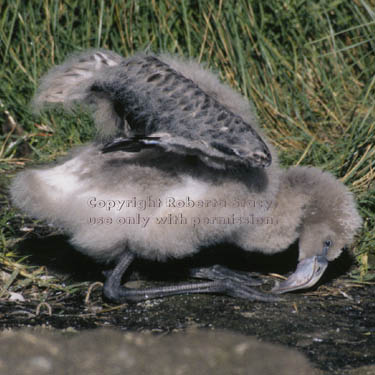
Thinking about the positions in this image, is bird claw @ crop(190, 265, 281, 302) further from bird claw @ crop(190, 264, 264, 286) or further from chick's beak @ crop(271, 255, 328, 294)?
chick's beak @ crop(271, 255, 328, 294)

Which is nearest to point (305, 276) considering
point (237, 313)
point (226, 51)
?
point (237, 313)

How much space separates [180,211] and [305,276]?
2.97 feet

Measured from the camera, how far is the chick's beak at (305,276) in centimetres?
421

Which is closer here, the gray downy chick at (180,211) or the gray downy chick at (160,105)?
the gray downy chick at (160,105)

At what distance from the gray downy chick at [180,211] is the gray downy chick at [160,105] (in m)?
0.17

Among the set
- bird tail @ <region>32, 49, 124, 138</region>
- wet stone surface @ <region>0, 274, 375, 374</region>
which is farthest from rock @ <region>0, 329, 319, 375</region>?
bird tail @ <region>32, 49, 124, 138</region>

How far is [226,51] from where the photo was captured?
20.1 feet

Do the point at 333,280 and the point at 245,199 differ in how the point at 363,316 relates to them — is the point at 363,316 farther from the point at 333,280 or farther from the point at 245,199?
the point at 245,199

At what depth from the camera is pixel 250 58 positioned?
6.20 metres

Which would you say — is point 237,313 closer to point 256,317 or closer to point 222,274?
point 256,317

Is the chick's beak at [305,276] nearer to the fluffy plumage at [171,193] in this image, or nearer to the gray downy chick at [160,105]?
the fluffy plumage at [171,193]

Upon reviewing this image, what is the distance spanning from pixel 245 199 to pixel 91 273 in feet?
4.07

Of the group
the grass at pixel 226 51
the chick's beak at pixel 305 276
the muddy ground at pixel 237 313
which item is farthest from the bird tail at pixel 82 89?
the chick's beak at pixel 305 276

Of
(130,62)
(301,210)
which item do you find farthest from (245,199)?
(130,62)
